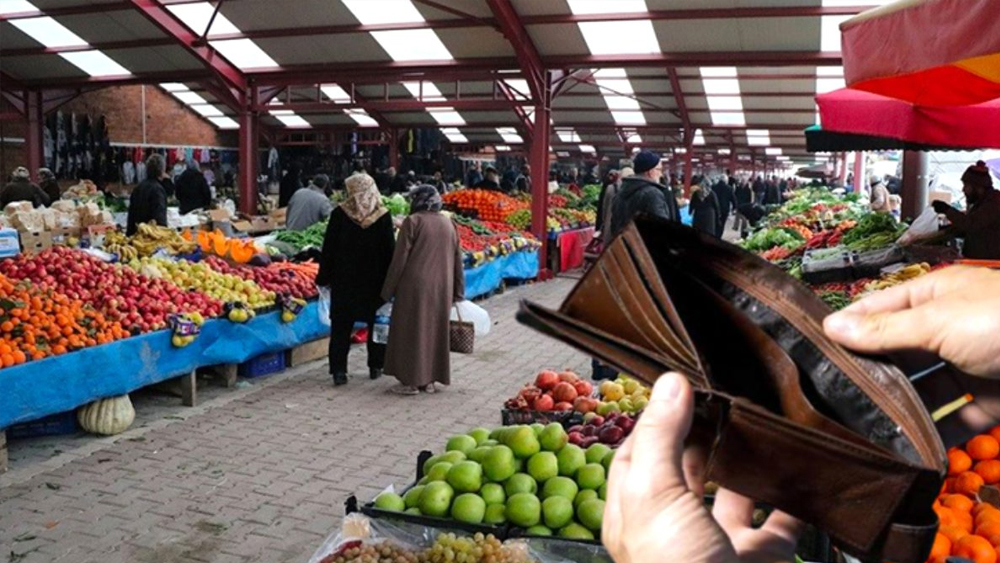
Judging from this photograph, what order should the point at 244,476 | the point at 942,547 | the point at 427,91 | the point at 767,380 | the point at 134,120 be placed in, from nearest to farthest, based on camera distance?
the point at 767,380 → the point at 942,547 → the point at 244,476 → the point at 427,91 → the point at 134,120

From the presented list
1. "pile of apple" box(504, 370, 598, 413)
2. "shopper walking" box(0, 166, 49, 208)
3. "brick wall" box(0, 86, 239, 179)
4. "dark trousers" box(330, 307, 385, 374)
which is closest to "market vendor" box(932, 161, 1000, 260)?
"pile of apple" box(504, 370, 598, 413)

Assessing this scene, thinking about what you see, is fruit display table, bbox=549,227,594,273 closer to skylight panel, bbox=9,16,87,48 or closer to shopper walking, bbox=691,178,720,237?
shopper walking, bbox=691,178,720,237

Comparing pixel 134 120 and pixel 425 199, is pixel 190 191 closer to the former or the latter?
pixel 134 120

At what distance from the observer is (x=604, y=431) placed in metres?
3.82

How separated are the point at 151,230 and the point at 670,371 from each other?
967cm

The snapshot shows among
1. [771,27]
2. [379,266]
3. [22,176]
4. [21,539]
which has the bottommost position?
[21,539]

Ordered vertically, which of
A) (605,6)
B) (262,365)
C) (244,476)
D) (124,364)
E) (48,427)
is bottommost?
(244,476)

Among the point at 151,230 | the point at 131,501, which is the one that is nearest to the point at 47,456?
the point at 131,501

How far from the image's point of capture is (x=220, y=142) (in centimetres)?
2408

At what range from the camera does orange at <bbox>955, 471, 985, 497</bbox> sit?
3.00m

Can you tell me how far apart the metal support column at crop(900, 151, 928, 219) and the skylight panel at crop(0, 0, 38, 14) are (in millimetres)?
12968

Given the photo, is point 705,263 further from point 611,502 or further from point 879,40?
point 879,40

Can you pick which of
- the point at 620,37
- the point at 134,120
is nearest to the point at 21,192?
the point at 620,37

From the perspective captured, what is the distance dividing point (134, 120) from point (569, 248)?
11.2 metres
